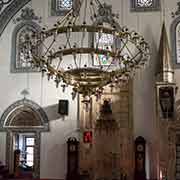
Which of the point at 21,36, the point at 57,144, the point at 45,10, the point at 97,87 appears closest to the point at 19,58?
the point at 21,36

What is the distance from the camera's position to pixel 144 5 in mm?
12734

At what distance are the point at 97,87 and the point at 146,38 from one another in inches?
212

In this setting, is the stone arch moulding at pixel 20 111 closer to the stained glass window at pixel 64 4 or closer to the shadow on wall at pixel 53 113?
the shadow on wall at pixel 53 113

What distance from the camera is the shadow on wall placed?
12.6 meters

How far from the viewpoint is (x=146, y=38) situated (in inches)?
492

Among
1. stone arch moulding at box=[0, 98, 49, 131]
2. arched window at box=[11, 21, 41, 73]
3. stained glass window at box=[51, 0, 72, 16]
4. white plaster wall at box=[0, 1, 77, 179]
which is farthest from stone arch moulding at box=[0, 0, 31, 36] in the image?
stone arch moulding at box=[0, 98, 49, 131]

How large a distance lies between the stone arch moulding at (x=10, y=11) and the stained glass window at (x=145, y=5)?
3.67m

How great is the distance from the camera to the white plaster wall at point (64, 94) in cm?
1221

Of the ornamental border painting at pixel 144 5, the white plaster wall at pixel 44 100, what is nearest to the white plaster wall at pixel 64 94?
the white plaster wall at pixel 44 100

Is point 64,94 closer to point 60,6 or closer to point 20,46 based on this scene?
point 20,46

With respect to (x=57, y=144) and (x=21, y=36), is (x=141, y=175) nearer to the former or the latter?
(x=57, y=144)

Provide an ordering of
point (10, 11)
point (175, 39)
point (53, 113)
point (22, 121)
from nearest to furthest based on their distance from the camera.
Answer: point (175, 39) < point (53, 113) < point (22, 121) < point (10, 11)

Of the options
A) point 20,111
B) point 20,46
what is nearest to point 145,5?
point 20,46

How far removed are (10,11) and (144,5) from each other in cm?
457
